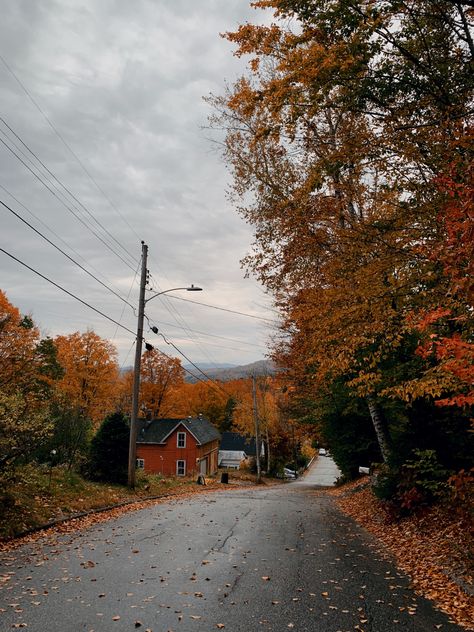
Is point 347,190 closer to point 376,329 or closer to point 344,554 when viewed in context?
point 376,329

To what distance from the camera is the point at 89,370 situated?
4172 cm

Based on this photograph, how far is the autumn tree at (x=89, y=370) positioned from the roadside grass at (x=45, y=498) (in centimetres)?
2493

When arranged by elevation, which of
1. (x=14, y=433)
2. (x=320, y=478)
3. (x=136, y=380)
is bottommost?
(x=320, y=478)

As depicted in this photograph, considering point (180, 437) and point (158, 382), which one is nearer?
point (180, 437)

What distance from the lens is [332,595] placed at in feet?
19.1

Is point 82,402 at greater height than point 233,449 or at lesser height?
greater

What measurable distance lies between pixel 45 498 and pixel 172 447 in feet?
117

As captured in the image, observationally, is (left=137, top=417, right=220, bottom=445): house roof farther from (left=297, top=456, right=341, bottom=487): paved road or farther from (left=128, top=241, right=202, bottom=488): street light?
(left=128, top=241, right=202, bottom=488): street light

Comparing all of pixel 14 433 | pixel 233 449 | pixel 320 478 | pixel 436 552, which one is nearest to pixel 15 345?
pixel 14 433

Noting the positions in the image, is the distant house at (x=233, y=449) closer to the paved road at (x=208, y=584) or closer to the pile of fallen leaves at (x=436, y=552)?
the pile of fallen leaves at (x=436, y=552)

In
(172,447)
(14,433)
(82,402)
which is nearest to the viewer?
(14,433)

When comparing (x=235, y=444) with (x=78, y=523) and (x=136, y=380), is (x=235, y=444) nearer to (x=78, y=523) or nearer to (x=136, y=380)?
(x=136, y=380)

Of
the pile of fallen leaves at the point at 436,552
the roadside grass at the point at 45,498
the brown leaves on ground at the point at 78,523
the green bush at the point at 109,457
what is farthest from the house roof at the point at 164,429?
the pile of fallen leaves at the point at 436,552

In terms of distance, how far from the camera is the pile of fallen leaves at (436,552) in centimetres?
587
